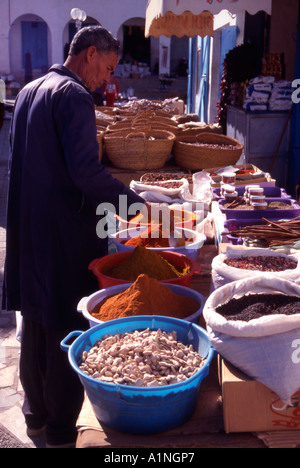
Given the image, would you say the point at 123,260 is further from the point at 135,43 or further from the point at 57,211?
the point at 135,43

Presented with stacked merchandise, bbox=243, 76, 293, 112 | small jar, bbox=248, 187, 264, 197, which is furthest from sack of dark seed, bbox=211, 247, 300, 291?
stacked merchandise, bbox=243, 76, 293, 112

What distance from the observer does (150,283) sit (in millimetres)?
1785

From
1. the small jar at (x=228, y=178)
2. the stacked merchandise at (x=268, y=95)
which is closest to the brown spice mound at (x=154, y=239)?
the small jar at (x=228, y=178)

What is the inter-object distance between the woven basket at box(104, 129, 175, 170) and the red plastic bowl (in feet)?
7.55

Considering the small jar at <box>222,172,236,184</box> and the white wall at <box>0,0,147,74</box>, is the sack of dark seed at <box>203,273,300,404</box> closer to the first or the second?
the small jar at <box>222,172,236,184</box>

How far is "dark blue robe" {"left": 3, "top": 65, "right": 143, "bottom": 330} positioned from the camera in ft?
6.81

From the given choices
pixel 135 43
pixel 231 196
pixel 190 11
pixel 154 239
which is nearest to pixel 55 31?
pixel 135 43

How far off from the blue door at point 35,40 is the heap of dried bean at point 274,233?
2453cm

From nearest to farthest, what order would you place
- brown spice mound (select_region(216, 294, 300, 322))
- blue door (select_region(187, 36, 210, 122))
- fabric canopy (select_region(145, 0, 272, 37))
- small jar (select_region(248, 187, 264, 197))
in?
brown spice mound (select_region(216, 294, 300, 322)) < small jar (select_region(248, 187, 264, 197)) < fabric canopy (select_region(145, 0, 272, 37)) < blue door (select_region(187, 36, 210, 122))

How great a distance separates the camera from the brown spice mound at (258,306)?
154cm

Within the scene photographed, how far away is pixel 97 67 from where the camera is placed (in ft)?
7.52

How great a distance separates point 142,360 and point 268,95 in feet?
17.5

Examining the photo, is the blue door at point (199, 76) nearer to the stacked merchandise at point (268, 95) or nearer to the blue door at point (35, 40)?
the stacked merchandise at point (268, 95)

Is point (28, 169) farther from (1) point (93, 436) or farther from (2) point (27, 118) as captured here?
(1) point (93, 436)
